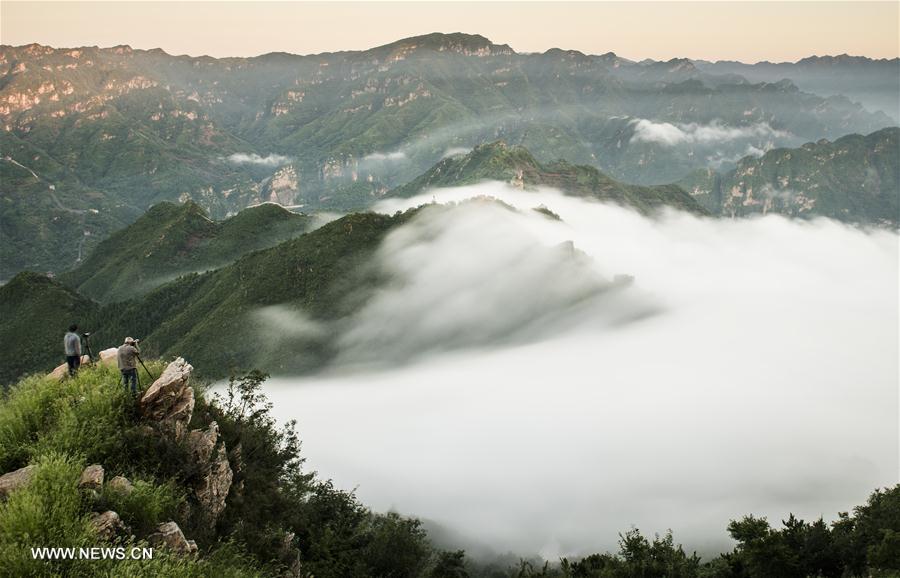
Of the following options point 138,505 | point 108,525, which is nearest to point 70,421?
point 138,505

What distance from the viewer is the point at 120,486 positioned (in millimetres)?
19875

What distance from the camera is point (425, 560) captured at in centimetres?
4600

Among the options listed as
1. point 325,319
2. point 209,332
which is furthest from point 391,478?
point 209,332

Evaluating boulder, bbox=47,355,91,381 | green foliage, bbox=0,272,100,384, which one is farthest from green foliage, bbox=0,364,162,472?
green foliage, bbox=0,272,100,384

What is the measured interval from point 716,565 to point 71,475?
157 ft

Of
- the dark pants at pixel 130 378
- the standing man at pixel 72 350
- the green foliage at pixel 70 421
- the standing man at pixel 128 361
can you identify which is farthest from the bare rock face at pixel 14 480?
the standing man at pixel 72 350

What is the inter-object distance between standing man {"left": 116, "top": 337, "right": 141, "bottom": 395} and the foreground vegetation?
544mm

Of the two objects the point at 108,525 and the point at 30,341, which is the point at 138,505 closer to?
the point at 108,525

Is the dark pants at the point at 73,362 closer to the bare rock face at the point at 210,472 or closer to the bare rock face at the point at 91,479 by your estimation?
the bare rock face at the point at 210,472

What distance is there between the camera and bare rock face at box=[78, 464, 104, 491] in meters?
19.1

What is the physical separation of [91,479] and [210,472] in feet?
24.4

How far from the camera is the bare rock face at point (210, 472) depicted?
83.6 ft

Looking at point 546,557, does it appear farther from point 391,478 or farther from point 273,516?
point 273,516

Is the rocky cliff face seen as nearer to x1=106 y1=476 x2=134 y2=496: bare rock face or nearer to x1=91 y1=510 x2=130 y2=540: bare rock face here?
x1=106 y1=476 x2=134 y2=496: bare rock face
